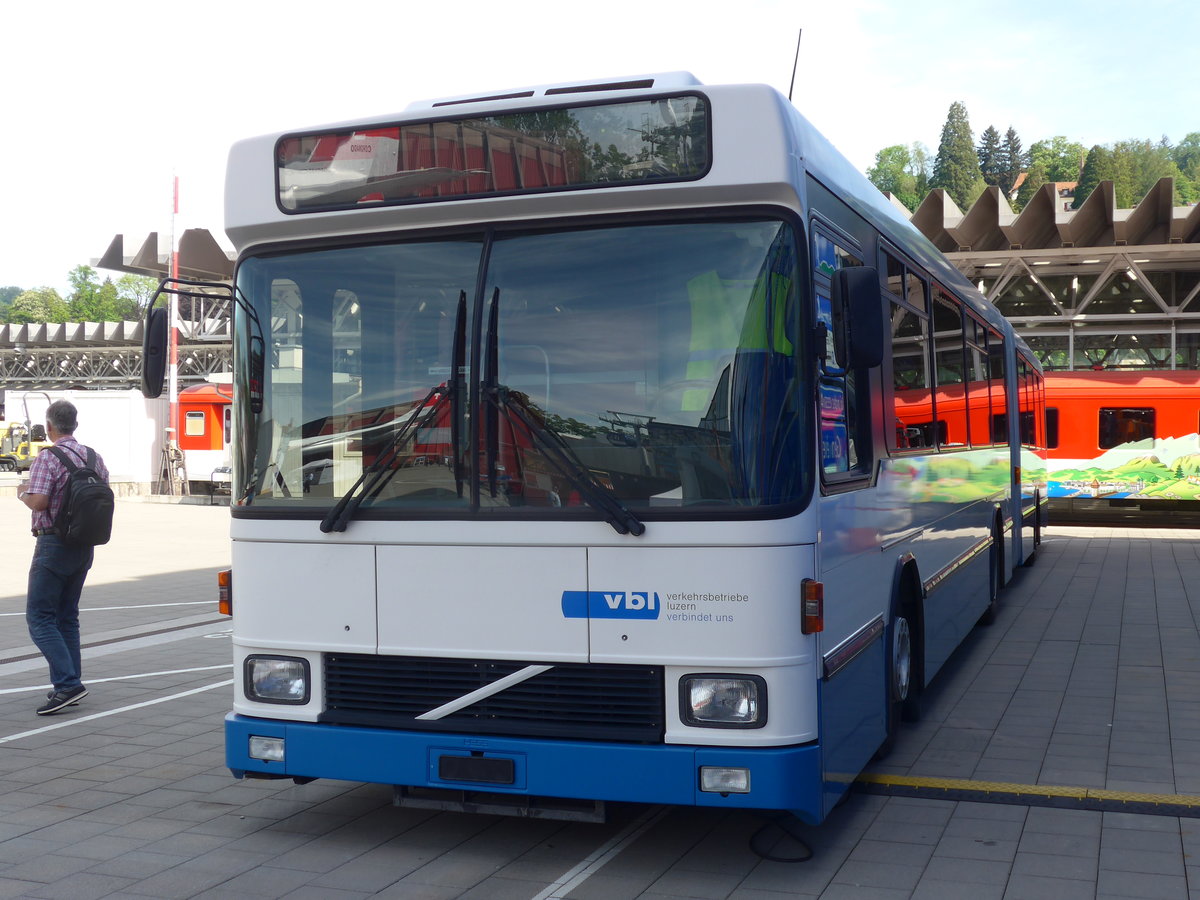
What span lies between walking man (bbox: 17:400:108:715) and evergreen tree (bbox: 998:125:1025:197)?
160m

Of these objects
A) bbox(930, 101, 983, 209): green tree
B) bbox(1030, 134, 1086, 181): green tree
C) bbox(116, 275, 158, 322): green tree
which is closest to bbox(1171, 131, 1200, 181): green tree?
bbox(1030, 134, 1086, 181): green tree

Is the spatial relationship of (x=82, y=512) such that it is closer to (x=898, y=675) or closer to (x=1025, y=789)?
(x=898, y=675)

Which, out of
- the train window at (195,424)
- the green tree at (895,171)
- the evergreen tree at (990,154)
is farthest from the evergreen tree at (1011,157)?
the train window at (195,424)

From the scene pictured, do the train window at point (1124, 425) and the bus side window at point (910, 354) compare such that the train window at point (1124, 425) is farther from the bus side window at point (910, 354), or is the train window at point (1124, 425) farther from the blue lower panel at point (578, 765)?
the blue lower panel at point (578, 765)

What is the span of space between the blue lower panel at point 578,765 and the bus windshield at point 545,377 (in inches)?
32.9

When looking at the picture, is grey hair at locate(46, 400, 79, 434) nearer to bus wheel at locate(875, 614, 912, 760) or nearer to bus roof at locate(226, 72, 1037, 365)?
bus roof at locate(226, 72, 1037, 365)

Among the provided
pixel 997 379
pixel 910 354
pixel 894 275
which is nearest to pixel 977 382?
pixel 997 379

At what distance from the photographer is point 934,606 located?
24.6ft

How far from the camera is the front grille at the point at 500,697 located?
A: 4492 mm

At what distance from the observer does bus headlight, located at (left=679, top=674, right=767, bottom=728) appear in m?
4.40

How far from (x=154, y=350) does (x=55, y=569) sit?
2.92 metres

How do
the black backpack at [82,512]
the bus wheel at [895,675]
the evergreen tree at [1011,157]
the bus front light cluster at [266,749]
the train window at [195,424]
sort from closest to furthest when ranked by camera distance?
the bus front light cluster at [266,749], the bus wheel at [895,675], the black backpack at [82,512], the train window at [195,424], the evergreen tree at [1011,157]

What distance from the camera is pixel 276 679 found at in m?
4.96

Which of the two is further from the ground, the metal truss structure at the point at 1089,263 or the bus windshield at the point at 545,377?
the metal truss structure at the point at 1089,263
